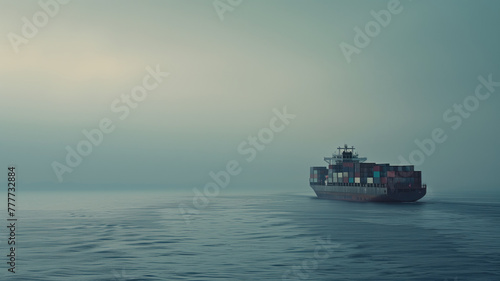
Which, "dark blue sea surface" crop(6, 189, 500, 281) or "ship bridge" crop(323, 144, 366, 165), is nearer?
"dark blue sea surface" crop(6, 189, 500, 281)

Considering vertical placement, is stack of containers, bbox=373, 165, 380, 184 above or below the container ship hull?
above

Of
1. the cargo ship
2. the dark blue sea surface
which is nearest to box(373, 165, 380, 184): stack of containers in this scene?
the cargo ship

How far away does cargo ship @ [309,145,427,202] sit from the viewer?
433ft

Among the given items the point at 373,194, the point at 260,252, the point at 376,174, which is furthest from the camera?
the point at 373,194

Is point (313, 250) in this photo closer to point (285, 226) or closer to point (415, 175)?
point (285, 226)

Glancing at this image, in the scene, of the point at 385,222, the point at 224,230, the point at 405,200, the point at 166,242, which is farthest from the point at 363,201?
the point at 166,242

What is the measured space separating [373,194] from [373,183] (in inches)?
120

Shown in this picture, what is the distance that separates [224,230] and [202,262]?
1080 inches

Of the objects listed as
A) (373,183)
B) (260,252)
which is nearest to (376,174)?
(373,183)

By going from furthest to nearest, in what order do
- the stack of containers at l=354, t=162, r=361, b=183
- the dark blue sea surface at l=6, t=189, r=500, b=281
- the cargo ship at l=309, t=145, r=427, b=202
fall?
the stack of containers at l=354, t=162, r=361, b=183 < the cargo ship at l=309, t=145, r=427, b=202 < the dark blue sea surface at l=6, t=189, r=500, b=281

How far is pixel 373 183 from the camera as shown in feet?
453

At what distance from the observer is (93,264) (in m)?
42.2

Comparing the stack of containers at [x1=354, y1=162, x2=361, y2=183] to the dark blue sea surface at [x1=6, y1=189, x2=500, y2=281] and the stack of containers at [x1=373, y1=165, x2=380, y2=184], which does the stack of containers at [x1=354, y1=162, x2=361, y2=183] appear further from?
the dark blue sea surface at [x1=6, y1=189, x2=500, y2=281]

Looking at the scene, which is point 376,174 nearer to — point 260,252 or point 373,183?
point 373,183
